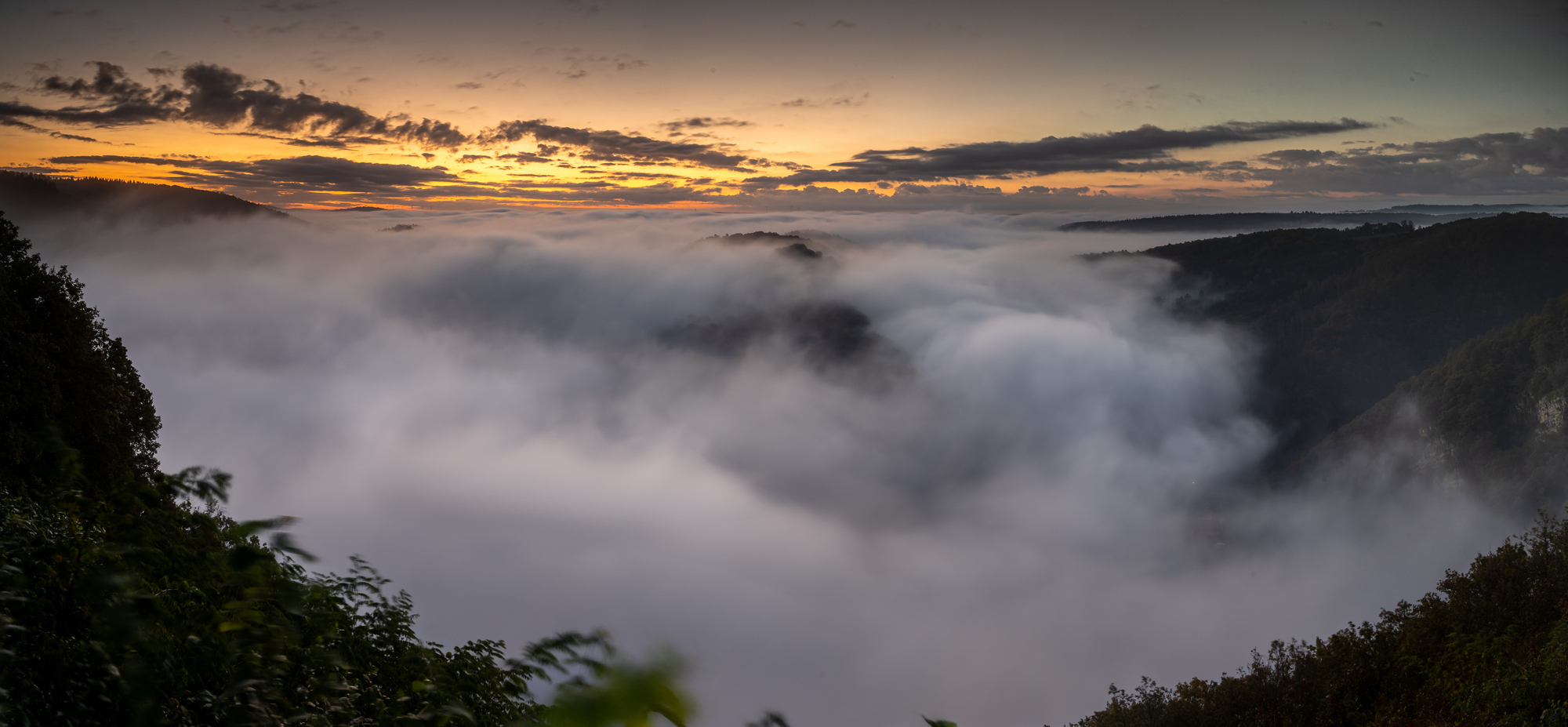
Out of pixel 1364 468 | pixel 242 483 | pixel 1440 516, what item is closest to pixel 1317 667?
pixel 1440 516

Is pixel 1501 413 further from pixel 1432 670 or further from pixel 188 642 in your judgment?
pixel 188 642

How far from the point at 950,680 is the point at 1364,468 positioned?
130 m

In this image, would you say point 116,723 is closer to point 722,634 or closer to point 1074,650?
point 722,634

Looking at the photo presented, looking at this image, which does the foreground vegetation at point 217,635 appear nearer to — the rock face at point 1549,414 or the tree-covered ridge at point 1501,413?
the tree-covered ridge at point 1501,413

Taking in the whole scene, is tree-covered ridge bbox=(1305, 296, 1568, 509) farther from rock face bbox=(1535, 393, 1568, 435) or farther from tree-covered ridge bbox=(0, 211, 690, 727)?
tree-covered ridge bbox=(0, 211, 690, 727)

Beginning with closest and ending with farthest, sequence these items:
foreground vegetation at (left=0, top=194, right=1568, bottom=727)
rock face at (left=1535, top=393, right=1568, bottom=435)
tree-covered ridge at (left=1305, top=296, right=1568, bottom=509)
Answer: foreground vegetation at (left=0, top=194, right=1568, bottom=727) → rock face at (left=1535, top=393, right=1568, bottom=435) → tree-covered ridge at (left=1305, top=296, right=1568, bottom=509)

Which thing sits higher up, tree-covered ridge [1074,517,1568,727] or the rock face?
the rock face

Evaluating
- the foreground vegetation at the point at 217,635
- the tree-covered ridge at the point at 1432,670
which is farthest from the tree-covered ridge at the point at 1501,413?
the foreground vegetation at the point at 217,635

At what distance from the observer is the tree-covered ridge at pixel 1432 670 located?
19359mm

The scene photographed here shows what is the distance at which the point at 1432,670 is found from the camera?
2462 centimetres

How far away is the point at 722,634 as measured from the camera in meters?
190

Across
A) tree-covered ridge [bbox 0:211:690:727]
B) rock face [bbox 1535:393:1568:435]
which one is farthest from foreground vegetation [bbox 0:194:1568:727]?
rock face [bbox 1535:393:1568:435]

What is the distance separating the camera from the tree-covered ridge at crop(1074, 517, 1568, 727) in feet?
63.5

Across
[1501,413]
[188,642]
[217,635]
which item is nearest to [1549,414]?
[1501,413]
